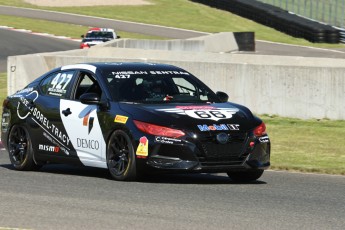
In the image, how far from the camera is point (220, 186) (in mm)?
11734

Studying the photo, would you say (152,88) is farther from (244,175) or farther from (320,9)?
(320,9)

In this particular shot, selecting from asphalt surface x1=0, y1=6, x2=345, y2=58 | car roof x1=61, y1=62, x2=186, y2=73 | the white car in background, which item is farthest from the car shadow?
asphalt surface x1=0, y1=6, x2=345, y2=58

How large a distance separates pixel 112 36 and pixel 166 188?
3569cm

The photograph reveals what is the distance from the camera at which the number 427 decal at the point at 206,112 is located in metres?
11.7

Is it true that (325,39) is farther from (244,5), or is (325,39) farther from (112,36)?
(112,36)

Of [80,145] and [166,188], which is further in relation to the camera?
[80,145]

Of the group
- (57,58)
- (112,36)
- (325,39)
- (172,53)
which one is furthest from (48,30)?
(57,58)

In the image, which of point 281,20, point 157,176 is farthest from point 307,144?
point 281,20

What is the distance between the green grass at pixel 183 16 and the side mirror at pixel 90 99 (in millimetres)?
42148

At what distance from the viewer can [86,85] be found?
42.5 ft

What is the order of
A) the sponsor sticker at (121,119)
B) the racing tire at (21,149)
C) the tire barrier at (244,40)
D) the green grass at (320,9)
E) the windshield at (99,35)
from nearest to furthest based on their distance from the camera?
the sponsor sticker at (121,119) < the racing tire at (21,149) < the windshield at (99,35) < the tire barrier at (244,40) < the green grass at (320,9)

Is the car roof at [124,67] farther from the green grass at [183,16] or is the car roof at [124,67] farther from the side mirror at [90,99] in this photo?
the green grass at [183,16]

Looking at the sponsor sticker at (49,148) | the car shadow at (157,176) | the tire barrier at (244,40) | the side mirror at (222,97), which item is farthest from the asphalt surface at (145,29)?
the sponsor sticker at (49,148)

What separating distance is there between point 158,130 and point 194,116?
44 cm
